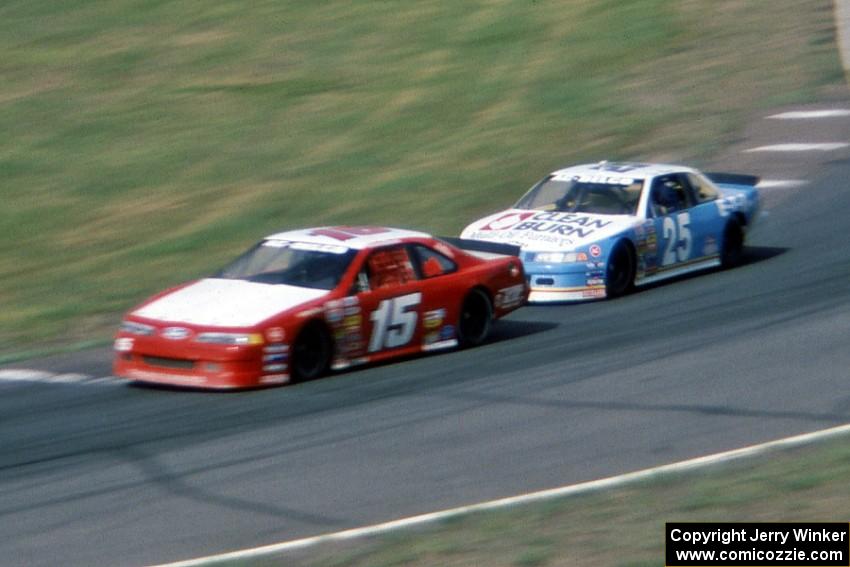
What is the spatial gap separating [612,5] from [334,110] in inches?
341

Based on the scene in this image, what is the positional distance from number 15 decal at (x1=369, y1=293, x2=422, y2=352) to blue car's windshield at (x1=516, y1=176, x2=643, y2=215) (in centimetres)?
376

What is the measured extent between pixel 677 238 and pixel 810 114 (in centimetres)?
828

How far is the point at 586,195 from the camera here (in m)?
15.6

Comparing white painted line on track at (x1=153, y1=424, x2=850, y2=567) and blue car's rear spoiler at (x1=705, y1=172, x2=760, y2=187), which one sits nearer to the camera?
white painted line on track at (x1=153, y1=424, x2=850, y2=567)

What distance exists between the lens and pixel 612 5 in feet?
98.5

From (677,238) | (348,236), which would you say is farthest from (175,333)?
(677,238)

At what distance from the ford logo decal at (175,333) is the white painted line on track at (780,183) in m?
10.7

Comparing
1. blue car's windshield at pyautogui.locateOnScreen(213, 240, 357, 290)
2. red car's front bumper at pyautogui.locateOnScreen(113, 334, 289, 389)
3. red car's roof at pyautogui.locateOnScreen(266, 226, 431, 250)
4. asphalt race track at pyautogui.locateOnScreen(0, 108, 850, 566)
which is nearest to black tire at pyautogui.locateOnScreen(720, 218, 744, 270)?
asphalt race track at pyautogui.locateOnScreen(0, 108, 850, 566)

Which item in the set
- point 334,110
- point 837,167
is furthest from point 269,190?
point 837,167

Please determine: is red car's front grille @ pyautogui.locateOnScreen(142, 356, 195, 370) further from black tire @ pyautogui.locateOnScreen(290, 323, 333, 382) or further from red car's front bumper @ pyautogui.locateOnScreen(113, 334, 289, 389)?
black tire @ pyautogui.locateOnScreen(290, 323, 333, 382)

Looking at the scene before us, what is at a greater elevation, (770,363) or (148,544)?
(148,544)

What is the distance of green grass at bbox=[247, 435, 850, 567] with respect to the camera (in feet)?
20.6

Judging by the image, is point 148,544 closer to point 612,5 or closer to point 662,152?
point 662,152

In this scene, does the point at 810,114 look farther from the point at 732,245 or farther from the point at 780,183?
the point at 732,245
